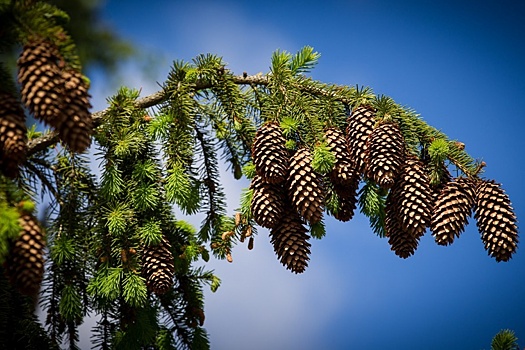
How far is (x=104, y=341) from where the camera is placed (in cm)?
130

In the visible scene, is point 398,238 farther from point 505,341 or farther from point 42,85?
point 42,85

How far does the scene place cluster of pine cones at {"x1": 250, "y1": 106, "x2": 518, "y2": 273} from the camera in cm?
96

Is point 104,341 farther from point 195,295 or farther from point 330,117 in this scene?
point 330,117

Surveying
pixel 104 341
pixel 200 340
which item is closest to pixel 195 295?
pixel 200 340


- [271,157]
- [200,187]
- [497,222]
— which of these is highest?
[200,187]

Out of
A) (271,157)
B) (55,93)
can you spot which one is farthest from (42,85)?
(271,157)

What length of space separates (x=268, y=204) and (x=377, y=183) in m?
0.17

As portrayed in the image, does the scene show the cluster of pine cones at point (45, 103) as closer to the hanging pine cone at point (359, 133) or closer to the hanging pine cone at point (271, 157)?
the hanging pine cone at point (271, 157)

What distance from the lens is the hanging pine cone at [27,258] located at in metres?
0.77

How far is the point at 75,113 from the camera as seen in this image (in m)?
0.78

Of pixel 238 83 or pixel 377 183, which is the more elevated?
pixel 238 83

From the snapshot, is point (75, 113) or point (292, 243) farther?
point (292, 243)

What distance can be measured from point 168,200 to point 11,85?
1.19 feet

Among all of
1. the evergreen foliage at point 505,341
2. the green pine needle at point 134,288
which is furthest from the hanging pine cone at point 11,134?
the evergreen foliage at point 505,341
